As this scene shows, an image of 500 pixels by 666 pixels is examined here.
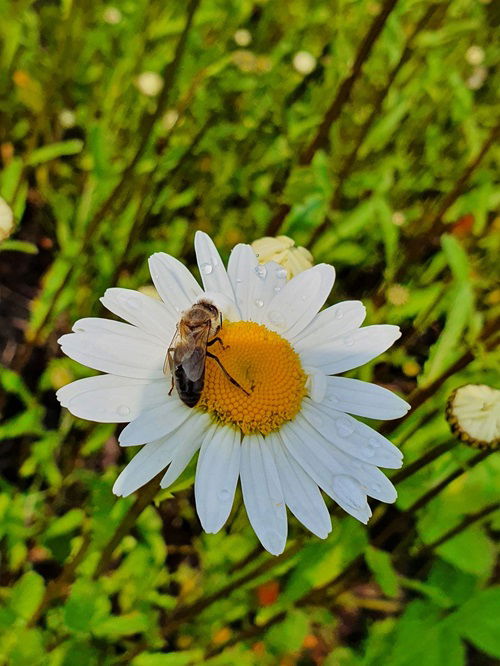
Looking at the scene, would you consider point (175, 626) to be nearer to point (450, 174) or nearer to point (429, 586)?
point (429, 586)

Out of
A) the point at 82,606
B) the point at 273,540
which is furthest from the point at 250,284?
the point at 82,606

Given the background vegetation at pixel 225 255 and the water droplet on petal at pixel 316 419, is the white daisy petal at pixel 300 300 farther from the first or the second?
the background vegetation at pixel 225 255

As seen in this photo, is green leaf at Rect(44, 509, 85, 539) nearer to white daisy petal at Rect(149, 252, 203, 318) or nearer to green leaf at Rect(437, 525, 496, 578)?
white daisy petal at Rect(149, 252, 203, 318)

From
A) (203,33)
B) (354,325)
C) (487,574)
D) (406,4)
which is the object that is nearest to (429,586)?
(487,574)

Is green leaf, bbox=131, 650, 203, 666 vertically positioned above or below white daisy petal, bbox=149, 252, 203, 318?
below

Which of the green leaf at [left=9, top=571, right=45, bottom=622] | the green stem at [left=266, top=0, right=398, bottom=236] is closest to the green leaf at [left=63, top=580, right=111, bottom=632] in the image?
the green leaf at [left=9, top=571, right=45, bottom=622]

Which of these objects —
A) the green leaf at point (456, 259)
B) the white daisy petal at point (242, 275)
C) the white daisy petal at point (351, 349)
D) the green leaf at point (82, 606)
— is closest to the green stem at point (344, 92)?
the green leaf at point (456, 259)
